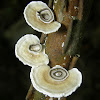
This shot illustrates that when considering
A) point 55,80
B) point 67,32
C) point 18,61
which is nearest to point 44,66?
point 55,80

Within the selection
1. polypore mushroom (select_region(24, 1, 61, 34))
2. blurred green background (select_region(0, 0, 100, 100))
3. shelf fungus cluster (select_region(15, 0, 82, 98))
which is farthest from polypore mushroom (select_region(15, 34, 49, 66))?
blurred green background (select_region(0, 0, 100, 100))

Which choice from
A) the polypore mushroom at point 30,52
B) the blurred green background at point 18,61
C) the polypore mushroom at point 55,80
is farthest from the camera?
the blurred green background at point 18,61

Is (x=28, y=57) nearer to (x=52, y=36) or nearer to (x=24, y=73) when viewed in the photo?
(x=52, y=36)

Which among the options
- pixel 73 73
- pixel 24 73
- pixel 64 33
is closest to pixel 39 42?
pixel 64 33

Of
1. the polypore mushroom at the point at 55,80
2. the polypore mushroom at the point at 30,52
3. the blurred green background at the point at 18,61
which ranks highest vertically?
the polypore mushroom at the point at 30,52

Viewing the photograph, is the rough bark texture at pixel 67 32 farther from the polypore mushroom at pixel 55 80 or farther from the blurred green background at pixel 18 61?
the blurred green background at pixel 18 61

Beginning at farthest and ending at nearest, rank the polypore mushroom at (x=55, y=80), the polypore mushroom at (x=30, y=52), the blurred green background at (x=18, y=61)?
Result: the blurred green background at (x=18, y=61), the polypore mushroom at (x=30, y=52), the polypore mushroom at (x=55, y=80)

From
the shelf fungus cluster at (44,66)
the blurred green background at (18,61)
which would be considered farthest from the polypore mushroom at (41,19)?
the blurred green background at (18,61)
